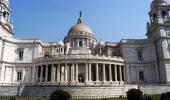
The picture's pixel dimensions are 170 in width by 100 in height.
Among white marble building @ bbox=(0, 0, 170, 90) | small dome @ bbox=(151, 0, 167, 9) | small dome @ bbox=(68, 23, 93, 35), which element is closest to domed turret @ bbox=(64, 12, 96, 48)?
small dome @ bbox=(68, 23, 93, 35)

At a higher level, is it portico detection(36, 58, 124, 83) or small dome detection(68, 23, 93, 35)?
small dome detection(68, 23, 93, 35)

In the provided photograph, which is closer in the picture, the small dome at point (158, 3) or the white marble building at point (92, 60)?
the white marble building at point (92, 60)

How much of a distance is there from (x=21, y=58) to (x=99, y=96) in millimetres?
27053

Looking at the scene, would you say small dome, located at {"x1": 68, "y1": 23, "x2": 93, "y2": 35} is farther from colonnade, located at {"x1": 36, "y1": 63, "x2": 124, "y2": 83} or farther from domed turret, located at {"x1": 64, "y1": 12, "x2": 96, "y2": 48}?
colonnade, located at {"x1": 36, "y1": 63, "x2": 124, "y2": 83}

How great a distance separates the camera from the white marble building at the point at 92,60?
47.4 meters

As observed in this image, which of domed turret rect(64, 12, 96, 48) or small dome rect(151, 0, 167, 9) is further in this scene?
domed turret rect(64, 12, 96, 48)

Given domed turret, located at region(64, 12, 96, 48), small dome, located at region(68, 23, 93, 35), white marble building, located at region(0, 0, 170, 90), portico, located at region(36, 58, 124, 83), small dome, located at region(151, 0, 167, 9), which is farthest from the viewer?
small dome, located at region(68, 23, 93, 35)

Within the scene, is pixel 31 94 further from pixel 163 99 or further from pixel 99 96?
pixel 163 99

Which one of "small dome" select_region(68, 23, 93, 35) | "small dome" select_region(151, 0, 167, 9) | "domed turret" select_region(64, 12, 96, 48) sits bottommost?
"domed turret" select_region(64, 12, 96, 48)

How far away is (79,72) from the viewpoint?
50812 mm

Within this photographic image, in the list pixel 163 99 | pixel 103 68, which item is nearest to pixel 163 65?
pixel 103 68

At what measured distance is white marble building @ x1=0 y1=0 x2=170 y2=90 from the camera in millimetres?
47438

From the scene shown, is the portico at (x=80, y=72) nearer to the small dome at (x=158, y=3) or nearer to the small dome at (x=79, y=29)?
the small dome at (x=158, y=3)

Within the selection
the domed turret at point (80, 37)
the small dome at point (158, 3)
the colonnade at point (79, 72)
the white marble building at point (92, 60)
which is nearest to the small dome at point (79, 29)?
the domed turret at point (80, 37)
